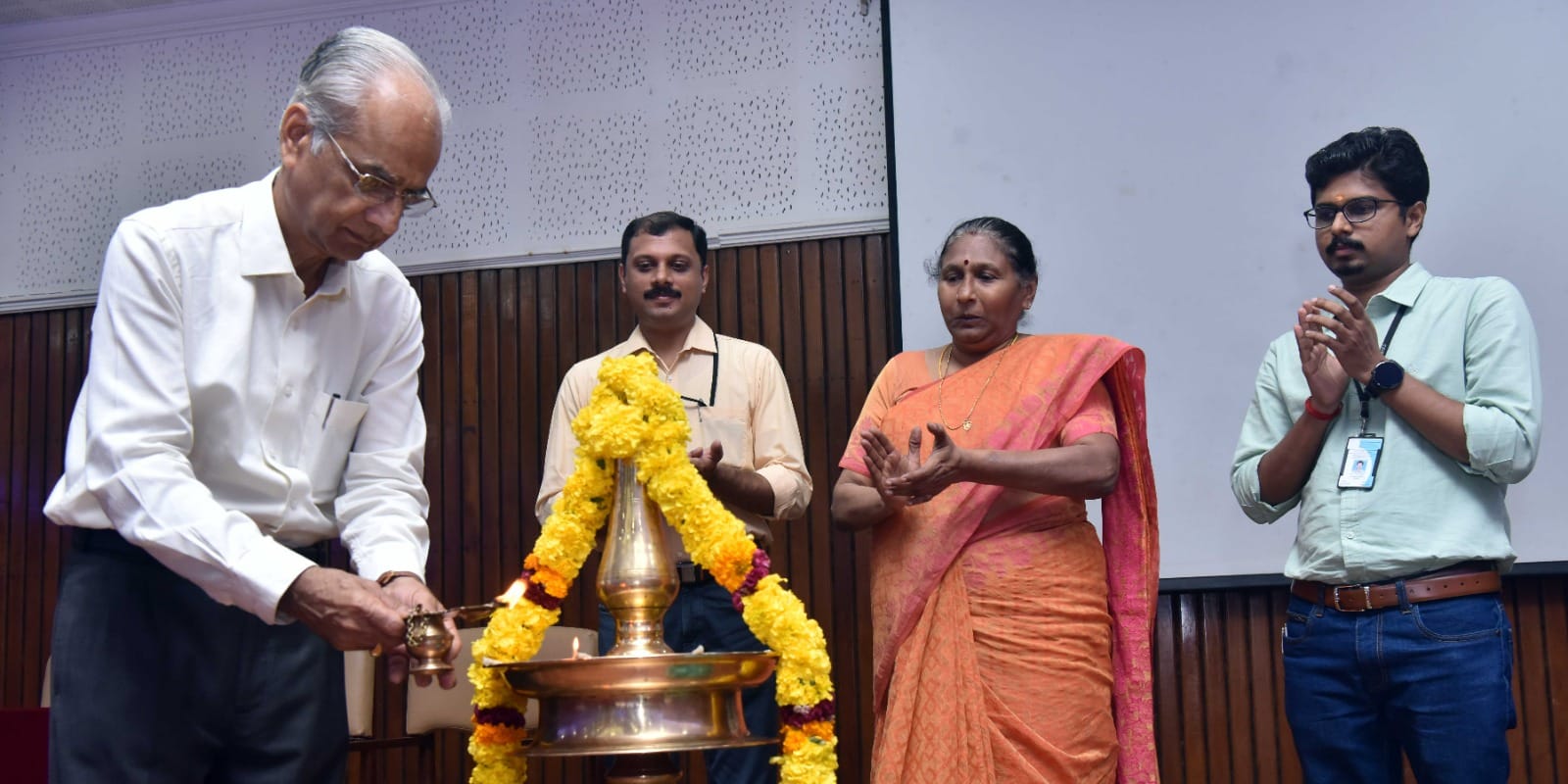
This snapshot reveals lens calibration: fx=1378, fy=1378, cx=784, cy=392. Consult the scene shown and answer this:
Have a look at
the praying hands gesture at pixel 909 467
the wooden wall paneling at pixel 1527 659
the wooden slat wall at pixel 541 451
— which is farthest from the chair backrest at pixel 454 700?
the wooden wall paneling at pixel 1527 659

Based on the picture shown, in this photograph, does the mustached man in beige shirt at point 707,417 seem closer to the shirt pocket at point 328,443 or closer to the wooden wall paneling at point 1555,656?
the shirt pocket at point 328,443

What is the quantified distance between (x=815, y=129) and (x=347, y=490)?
327 cm

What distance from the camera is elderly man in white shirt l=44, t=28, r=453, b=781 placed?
182 cm

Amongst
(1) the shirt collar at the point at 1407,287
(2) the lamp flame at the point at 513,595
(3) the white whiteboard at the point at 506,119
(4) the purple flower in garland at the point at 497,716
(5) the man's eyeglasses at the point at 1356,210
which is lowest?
(4) the purple flower in garland at the point at 497,716

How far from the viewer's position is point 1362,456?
302 cm

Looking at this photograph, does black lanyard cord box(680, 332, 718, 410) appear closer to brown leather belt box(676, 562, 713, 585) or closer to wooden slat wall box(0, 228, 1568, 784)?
brown leather belt box(676, 562, 713, 585)

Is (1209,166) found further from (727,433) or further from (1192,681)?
(727,433)

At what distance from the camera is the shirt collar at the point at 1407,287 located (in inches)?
122

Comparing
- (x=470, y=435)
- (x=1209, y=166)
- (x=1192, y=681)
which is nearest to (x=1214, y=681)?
(x=1192, y=681)

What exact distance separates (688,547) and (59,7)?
197 inches

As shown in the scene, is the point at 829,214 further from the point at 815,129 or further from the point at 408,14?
the point at 408,14

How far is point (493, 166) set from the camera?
546 cm

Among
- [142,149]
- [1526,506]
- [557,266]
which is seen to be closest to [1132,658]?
[1526,506]

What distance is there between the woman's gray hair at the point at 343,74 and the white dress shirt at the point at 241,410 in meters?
0.16
